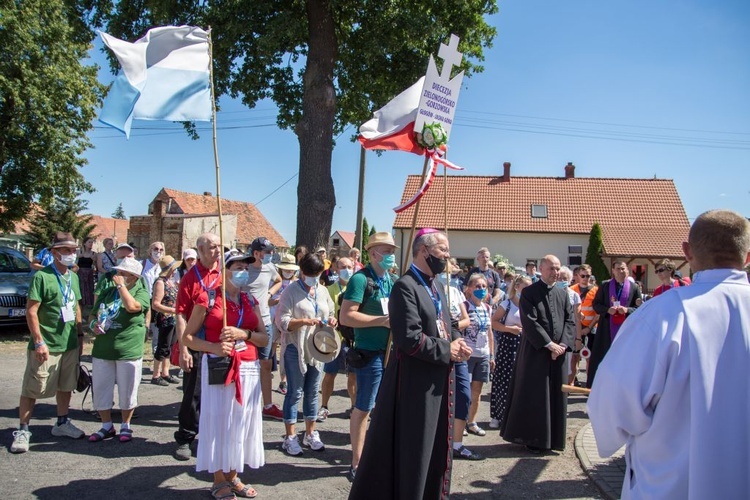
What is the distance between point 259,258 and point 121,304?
5.74 feet

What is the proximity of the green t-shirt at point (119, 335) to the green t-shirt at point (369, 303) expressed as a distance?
238 cm

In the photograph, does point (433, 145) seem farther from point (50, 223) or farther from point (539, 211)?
point (50, 223)

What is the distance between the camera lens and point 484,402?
8.86m

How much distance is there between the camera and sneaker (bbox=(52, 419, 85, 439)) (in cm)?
605

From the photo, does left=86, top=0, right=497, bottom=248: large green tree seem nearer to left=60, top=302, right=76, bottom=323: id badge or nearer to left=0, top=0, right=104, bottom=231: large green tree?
left=60, top=302, right=76, bottom=323: id badge

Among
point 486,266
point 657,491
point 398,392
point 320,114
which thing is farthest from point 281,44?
point 657,491

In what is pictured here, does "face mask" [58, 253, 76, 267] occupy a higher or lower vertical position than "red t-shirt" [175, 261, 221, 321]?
higher

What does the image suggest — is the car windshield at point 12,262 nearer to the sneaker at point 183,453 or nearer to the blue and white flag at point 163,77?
the sneaker at point 183,453

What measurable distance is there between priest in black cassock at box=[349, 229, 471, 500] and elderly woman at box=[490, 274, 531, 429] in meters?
3.03

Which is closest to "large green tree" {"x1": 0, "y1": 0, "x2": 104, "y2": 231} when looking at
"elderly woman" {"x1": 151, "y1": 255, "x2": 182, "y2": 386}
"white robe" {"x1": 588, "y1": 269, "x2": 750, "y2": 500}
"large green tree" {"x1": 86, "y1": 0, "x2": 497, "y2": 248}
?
"large green tree" {"x1": 86, "y1": 0, "x2": 497, "y2": 248}

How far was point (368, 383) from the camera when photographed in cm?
516

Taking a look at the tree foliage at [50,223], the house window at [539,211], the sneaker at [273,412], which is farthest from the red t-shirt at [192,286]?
the tree foliage at [50,223]

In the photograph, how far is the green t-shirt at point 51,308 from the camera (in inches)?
228

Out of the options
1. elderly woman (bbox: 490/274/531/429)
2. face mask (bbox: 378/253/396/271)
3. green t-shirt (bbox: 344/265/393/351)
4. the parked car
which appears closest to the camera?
green t-shirt (bbox: 344/265/393/351)
